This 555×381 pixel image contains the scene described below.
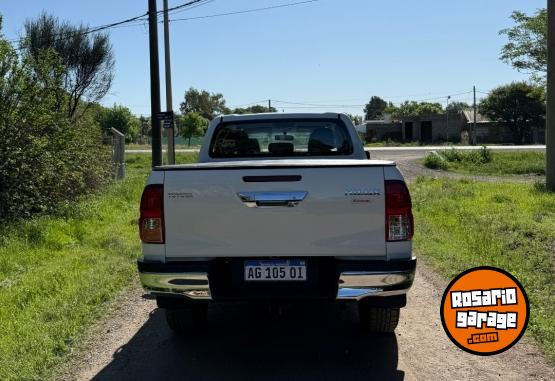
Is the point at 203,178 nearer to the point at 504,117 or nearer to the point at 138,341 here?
the point at 138,341

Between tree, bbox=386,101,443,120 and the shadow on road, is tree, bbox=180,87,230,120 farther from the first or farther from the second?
the shadow on road

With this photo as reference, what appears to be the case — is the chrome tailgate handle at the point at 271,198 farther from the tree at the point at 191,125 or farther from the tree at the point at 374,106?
the tree at the point at 374,106

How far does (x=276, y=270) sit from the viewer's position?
4070mm

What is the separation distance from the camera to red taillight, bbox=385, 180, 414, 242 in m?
3.89

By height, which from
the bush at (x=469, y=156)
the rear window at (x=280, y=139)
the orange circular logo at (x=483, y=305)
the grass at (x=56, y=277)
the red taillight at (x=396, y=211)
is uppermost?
the rear window at (x=280, y=139)

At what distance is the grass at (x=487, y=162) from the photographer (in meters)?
22.8

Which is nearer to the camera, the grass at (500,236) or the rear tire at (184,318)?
the rear tire at (184,318)

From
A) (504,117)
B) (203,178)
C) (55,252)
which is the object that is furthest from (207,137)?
(504,117)

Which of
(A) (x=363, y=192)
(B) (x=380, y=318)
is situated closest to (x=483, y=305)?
(A) (x=363, y=192)

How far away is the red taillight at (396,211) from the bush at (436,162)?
21.7 m

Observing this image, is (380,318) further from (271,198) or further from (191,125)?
(191,125)

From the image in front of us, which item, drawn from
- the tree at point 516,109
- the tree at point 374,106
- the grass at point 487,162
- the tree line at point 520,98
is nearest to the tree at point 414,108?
the tree line at point 520,98

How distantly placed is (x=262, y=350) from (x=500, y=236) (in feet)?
16.9

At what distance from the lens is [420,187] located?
16.4 meters
